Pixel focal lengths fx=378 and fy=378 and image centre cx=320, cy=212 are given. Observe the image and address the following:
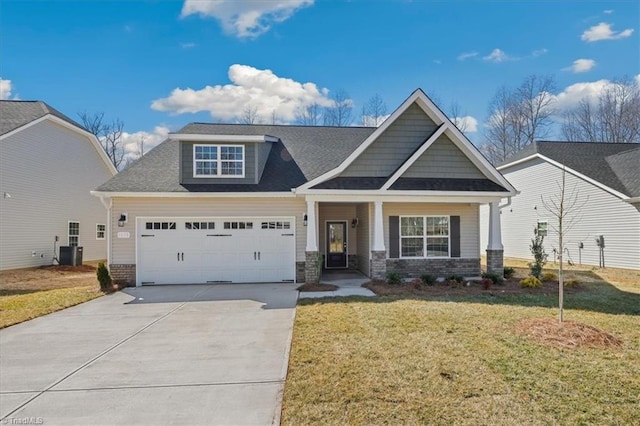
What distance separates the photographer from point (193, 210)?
13.1 m

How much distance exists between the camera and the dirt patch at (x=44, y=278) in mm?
13023

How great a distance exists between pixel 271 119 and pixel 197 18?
1936cm

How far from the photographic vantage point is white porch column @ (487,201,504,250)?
13.0 meters

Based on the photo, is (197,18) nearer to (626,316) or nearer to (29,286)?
(29,286)

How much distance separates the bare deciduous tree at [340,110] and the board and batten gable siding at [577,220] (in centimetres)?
1523

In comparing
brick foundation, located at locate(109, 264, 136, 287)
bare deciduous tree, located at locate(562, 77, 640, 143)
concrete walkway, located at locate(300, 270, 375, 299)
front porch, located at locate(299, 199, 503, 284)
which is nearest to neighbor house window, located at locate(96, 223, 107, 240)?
brick foundation, located at locate(109, 264, 136, 287)

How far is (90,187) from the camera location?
21.9 m

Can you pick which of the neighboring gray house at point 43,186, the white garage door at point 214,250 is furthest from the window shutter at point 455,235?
the neighboring gray house at point 43,186

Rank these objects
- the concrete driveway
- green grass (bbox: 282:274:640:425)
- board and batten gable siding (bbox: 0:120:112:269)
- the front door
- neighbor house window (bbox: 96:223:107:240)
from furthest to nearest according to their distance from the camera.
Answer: neighbor house window (bbox: 96:223:107:240), the front door, board and batten gable siding (bbox: 0:120:112:269), the concrete driveway, green grass (bbox: 282:274:640:425)

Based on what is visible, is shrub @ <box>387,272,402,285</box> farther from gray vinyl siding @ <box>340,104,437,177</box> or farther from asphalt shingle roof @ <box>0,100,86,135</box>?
asphalt shingle roof @ <box>0,100,86,135</box>

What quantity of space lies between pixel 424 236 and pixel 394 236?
112 centimetres

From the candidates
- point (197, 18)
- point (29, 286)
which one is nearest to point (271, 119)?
point (197, 18)

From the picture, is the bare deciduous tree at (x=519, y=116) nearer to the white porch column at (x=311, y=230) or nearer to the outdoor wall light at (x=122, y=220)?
the white porch column at (x=311, y=230)

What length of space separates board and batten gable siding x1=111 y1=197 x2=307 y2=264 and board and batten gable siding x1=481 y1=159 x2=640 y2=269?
13581 mm
